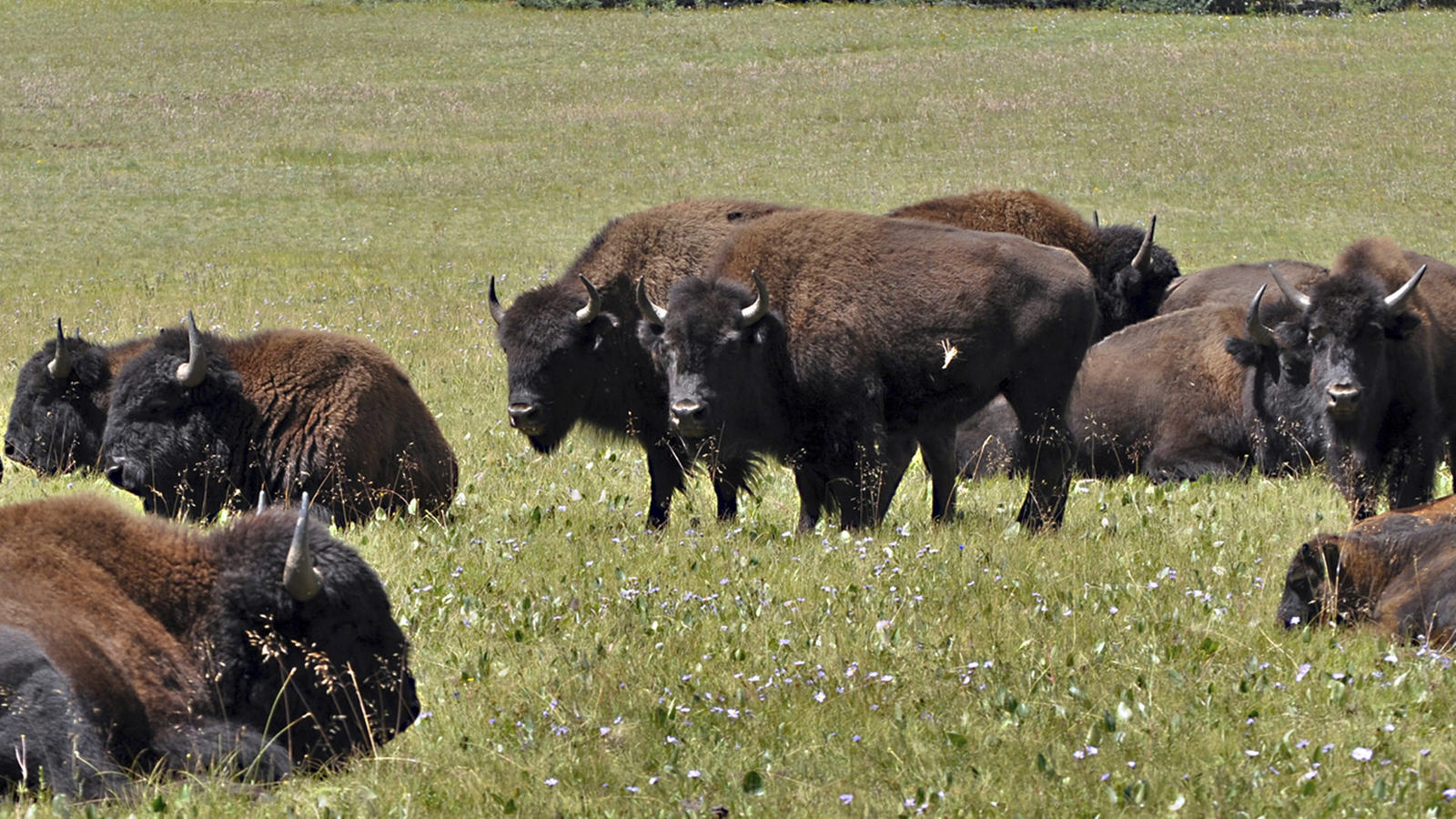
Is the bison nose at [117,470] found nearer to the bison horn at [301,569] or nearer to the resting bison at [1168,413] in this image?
the bison horn at [301,569]

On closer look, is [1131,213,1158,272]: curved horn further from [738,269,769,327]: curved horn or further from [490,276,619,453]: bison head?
[738,269,769,327]: curved horn

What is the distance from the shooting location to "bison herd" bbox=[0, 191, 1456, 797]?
9.52 m

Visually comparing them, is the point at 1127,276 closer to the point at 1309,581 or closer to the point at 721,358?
the point at 721,358

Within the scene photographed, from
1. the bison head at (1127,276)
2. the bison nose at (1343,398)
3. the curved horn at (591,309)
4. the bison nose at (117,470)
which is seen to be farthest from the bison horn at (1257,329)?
the bison nose at (117,470)

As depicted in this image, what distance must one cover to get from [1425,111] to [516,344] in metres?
39.4

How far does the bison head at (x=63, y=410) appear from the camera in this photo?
11.5 m

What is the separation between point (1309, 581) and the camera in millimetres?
6539

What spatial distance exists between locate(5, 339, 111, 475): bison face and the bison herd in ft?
0.06

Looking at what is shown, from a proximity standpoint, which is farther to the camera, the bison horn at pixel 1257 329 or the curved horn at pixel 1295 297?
the bison horn at pixel 1257 329

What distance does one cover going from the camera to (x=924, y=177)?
123 ft

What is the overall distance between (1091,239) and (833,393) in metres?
5.87

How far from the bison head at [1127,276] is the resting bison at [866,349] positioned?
4.92 meters

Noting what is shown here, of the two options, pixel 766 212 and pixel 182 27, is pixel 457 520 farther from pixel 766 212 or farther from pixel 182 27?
pixel 182 27

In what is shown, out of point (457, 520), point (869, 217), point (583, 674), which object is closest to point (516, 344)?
point (457, 520)
